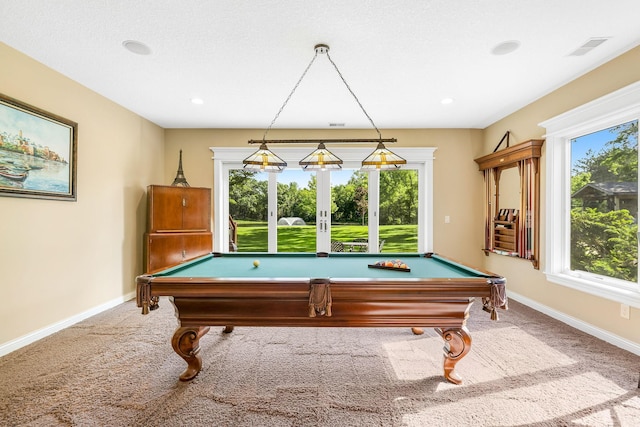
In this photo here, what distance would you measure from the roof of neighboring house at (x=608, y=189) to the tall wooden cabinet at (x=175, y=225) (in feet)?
15.2

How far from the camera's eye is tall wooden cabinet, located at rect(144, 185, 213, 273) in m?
A: 4.05

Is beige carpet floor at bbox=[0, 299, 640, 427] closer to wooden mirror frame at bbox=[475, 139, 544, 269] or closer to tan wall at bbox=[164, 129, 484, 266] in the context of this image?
wooden mirror frame at bbox=[475, 139, 544, 269]

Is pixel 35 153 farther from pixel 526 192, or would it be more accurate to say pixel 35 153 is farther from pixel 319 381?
pixel 526 192

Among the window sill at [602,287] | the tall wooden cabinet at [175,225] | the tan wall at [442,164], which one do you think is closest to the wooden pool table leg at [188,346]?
the tall wooden cabinet at [175,225]

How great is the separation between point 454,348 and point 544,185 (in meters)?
2.58

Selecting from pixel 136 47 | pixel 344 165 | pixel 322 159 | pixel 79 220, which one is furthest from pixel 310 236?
pixel 136 47

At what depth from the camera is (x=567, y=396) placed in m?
1.98

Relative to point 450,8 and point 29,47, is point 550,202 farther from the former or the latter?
point 29,47

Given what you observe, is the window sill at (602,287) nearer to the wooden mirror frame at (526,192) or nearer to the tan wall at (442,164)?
the wooden mirror frame at (526,192)

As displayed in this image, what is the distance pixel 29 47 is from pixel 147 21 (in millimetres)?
1236

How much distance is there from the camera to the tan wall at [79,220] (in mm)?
2650

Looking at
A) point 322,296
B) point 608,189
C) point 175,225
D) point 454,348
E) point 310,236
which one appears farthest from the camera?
point 310,236

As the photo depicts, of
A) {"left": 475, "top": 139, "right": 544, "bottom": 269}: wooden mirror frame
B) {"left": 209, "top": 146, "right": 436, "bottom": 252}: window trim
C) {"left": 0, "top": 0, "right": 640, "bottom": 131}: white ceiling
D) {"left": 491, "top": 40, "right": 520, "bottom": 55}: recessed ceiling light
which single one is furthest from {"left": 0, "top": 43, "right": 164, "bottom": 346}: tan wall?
{"left": 475, "top": 139, "right": 544, "bottom": 269}: wooden mirror frame

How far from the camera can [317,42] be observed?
2512mm
